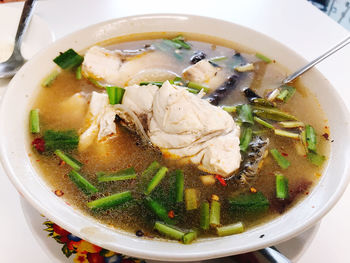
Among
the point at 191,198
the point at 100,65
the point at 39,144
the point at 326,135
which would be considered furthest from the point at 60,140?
the point at 326,135

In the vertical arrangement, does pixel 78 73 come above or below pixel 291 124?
below

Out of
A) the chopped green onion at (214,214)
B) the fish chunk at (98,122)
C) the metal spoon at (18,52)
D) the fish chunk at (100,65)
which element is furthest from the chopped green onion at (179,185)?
the metal spoon at (18,52)

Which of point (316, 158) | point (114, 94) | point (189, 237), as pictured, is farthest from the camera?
point (114, 94)

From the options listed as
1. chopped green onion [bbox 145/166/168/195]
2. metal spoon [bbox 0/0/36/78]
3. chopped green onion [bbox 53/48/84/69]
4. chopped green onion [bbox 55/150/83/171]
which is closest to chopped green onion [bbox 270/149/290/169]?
chopped green onion [bbox 145/166/168/195]

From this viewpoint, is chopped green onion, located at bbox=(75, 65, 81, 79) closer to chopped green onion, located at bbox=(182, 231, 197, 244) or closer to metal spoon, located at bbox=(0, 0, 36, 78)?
metal spoon, located at bbox=(0, 0, 36, 78)

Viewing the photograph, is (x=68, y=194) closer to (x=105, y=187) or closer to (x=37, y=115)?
(x=105, y=187)

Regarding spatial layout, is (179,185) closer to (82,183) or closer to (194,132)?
(194,132)

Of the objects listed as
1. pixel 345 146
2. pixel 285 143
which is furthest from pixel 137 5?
pixel 345 146

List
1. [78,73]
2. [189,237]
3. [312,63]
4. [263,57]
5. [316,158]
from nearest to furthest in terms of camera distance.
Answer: [189,237], [316,158], [312,63], [78,73], [263,57]
